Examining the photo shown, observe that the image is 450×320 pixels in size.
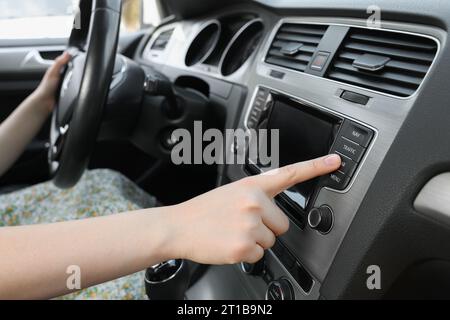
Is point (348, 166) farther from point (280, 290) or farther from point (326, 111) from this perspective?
point (280, 290)

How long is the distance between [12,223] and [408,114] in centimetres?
95

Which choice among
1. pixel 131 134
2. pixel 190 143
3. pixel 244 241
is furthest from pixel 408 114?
pixel 131 134

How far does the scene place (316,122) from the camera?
2.34ft

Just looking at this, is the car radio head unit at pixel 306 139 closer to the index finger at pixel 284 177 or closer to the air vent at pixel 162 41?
the index finger at pixel 284 177

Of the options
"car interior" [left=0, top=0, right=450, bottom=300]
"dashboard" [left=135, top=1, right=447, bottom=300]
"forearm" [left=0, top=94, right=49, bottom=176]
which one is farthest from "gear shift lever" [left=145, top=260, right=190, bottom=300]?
"forearm" [left=0, top=94, right=49, bottom=176]

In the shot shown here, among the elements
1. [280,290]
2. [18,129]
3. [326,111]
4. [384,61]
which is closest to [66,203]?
[18,129]

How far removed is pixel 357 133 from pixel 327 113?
0.09 m

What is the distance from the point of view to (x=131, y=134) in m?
1.28

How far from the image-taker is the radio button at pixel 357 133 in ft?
1.96

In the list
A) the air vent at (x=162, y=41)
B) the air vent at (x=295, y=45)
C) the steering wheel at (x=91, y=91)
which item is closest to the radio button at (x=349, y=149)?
the air vent at (x=295, y=45)

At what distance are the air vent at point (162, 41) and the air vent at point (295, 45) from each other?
74 cm

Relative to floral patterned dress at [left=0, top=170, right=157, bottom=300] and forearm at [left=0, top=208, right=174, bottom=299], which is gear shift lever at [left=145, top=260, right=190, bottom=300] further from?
floral patterned dress at [left=0, top=170, right=157, bottom=300]
